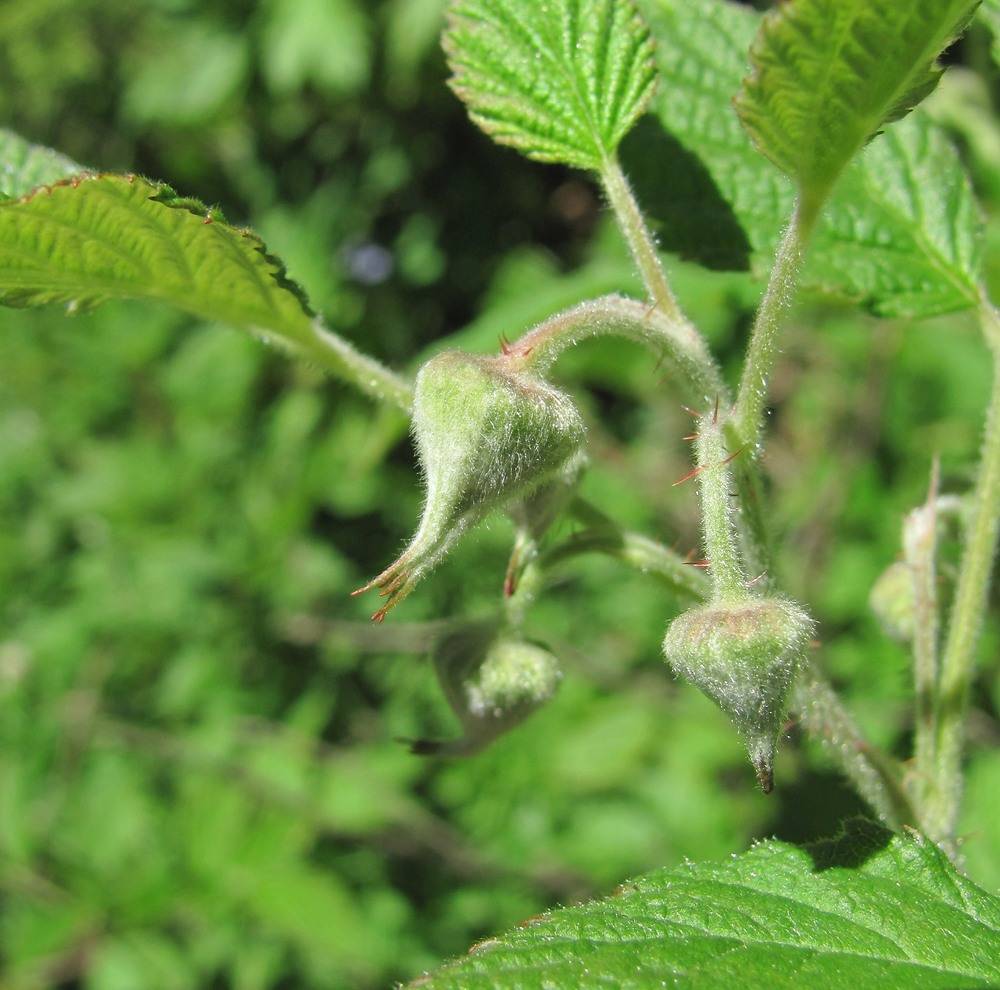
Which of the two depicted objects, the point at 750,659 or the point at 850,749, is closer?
the point at 750,659

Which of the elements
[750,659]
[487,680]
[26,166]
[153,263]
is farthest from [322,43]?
[750,659]

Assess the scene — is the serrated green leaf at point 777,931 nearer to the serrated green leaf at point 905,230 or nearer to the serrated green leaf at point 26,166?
the serrated green leaf at point 905,230

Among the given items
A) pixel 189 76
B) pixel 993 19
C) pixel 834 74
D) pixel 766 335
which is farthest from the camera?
pixel 189 76

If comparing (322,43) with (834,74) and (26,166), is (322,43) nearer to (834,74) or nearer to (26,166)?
(26,166)

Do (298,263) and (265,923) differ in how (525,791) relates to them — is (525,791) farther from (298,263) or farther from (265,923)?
(298,263)

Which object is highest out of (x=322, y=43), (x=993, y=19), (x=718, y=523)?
(x=993, y=19)

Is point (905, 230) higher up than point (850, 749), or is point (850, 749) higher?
point (905, 230)

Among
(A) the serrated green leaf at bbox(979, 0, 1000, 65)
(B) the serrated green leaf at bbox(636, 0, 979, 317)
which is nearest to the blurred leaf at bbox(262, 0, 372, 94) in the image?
(B) the serrated green leaf at bbox(636, 0, 979, 317)
